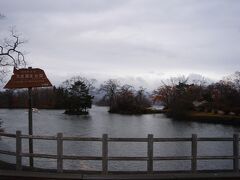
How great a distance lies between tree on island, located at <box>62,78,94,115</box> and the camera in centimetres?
13238

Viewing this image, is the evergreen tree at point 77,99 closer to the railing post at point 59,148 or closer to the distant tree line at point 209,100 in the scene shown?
the distant tree line at point 209,100

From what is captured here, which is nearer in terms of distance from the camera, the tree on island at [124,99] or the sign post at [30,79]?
the sign post at [30,79]

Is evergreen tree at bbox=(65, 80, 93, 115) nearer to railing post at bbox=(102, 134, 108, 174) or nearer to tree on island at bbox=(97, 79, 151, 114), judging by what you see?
tree on island at bbox=(97, 79, 151, 114)

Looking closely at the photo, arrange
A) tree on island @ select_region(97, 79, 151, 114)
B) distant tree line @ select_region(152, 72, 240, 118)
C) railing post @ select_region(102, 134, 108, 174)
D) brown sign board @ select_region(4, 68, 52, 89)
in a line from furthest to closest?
tree on island @ select_region(97, 79, 151, 114) < distant tree line @ select_region(152, 72, 240, 118) < brown sign board @ select_region(4, 68, 52, 89) < railing post @ select_region(102, 134, 108, 174)

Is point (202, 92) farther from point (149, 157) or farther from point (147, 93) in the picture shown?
point (149, 157)

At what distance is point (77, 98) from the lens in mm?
132875

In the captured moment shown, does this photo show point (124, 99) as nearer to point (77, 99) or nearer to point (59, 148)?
point (77, 99)

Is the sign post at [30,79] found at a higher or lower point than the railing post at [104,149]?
higher

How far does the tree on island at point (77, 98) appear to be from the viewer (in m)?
132

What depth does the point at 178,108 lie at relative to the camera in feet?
376

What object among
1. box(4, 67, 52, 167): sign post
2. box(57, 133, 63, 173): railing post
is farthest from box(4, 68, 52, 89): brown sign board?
box(57, 133, 63, 173): railing post

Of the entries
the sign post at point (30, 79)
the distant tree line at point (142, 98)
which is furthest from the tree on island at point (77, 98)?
the sign post at point (30, 79)

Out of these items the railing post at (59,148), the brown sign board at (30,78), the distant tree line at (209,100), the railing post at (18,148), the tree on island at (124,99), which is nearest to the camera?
the railing post at (59,148)

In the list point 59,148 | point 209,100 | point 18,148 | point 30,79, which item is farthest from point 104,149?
point 209,100
